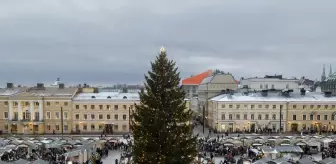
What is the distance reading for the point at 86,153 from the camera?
124 ft

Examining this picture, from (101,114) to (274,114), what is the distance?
1152 inches

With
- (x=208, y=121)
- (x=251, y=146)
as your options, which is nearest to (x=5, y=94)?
(x=208, y=121)

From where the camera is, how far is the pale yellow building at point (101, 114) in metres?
69.2

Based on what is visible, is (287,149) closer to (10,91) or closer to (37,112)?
(37,112)

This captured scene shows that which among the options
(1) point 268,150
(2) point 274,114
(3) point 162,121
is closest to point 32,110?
(2) point 274,114

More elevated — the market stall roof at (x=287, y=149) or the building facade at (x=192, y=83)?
the building facade at (x=192, y=83)

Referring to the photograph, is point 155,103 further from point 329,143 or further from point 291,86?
point 291,86

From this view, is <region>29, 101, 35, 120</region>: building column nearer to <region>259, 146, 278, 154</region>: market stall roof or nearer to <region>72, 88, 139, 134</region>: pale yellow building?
<region>72, 88, 139, 134</region>: pale yellow building

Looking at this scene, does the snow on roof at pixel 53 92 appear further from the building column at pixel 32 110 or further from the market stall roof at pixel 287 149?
the market stall roof at pixel 287 149

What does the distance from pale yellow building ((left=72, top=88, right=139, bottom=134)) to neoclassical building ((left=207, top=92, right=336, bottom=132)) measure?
15.6 metres

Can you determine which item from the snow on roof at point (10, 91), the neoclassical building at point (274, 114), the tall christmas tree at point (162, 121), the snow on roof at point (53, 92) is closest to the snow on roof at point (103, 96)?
the snow on roof at point (53, 92)

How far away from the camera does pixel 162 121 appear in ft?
57.4

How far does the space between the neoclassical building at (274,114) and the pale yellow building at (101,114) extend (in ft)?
51.1

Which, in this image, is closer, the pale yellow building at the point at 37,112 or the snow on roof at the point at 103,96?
the pale yellow building at the point at 37,112
